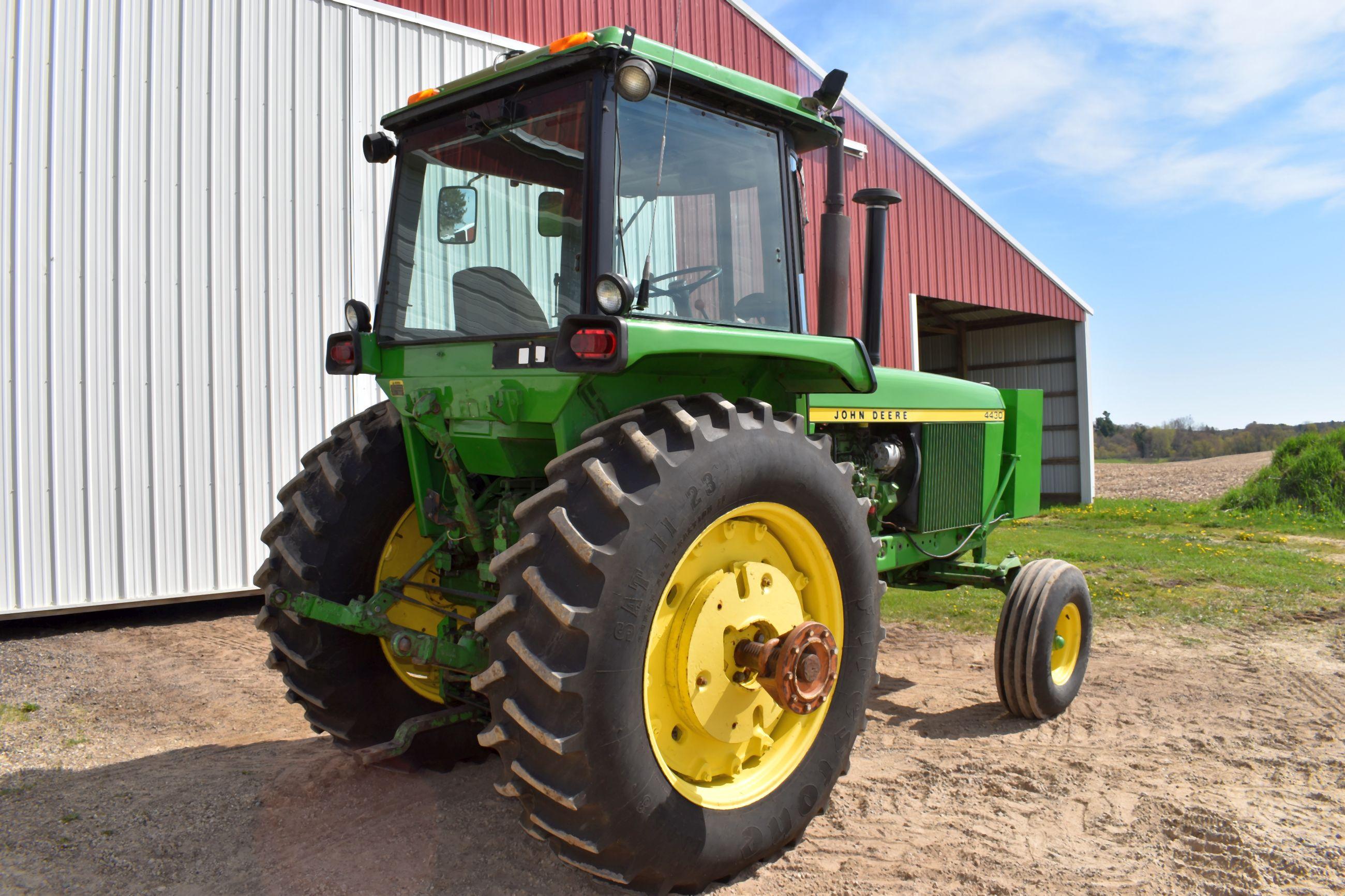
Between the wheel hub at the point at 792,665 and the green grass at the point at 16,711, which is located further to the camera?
the green grass at the point at 16,711

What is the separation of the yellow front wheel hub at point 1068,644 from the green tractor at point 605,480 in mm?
2033

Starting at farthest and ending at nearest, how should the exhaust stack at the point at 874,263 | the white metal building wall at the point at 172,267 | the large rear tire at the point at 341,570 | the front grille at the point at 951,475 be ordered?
the white metal building wall at the point at 172,267 < the front grille at the point at 951,475 < the exhaust stack at the point at 874,263 < the large rear tire at the point at 341,570

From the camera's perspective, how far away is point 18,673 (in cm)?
552

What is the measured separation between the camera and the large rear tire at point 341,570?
3451 mm

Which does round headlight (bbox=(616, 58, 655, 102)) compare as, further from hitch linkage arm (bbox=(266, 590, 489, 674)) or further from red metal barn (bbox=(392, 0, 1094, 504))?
red metal barn (bbox=(392, 0, 1094, 504))

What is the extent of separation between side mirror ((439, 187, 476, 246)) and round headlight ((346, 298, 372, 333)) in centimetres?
42

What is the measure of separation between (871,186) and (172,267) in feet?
33.1

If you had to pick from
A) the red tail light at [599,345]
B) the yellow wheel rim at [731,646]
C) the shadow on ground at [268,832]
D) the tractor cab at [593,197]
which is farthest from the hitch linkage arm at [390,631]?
the red tail light at [599,345]

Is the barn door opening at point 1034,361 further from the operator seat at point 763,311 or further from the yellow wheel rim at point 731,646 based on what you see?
the yellow wheel rim at point 731,646

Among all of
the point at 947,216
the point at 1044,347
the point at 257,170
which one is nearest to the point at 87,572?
the point at 257,170

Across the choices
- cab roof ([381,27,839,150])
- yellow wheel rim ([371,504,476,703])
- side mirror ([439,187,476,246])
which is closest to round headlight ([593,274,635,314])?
cab roof ([381,27,839,150])

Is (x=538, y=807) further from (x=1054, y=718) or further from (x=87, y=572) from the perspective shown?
(x=87, y=572)

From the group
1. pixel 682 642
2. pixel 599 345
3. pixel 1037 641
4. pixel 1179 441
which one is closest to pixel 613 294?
pixel 599 345

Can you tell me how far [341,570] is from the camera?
3.50 m
